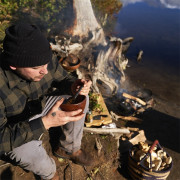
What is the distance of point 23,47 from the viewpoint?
91.9 inches

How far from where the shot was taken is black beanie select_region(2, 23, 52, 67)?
232 cm

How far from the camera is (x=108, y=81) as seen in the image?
24.2 ft

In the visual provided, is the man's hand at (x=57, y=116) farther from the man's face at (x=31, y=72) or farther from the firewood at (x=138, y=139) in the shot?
the firewood at (x=138, y=139)

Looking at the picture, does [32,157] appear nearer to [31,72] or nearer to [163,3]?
[31,72]

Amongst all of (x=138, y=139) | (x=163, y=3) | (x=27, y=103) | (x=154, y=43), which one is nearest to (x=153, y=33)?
(x=154, y=43)

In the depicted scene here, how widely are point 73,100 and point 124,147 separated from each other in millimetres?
3124

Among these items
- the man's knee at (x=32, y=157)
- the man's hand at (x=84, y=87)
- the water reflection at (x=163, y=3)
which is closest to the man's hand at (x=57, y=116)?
the man's knee at (x=32, y=157)

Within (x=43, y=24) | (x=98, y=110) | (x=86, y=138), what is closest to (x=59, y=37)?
(x=43, y=24)

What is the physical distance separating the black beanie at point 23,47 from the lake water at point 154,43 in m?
7.47

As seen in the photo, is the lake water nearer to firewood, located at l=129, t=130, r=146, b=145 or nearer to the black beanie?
firewood, located at l=129, t=130, r=146, b=145

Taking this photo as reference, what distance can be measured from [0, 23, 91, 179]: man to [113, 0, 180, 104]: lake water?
23.1 ft

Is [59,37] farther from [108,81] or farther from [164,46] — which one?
[164,46]

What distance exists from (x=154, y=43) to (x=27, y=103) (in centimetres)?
1276

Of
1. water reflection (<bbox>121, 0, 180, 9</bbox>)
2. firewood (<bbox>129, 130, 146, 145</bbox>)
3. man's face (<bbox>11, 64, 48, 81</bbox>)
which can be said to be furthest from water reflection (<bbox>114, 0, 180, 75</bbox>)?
man's face (<bbox>11, 64, 48, 81</bbox>)
